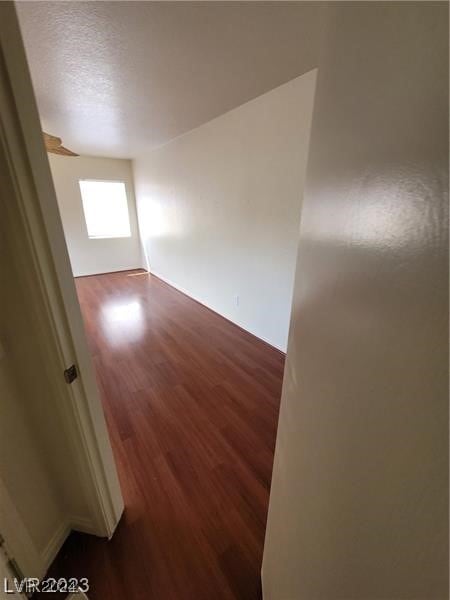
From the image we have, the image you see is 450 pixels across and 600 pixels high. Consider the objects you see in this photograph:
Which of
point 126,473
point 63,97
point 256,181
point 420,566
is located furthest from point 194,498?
point 63,97

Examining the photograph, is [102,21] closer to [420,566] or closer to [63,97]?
[63,97]

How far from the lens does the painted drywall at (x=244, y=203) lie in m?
2.20

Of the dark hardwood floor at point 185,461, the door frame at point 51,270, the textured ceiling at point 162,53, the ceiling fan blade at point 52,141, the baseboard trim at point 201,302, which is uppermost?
the textured ceiling at point 162,53

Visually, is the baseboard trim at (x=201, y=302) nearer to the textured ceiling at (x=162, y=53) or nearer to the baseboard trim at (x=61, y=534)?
the baseboard trim at (x=61, y=534)

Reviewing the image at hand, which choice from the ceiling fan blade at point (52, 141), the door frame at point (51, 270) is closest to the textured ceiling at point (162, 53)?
the ceiling fan blade at point (52, 141)

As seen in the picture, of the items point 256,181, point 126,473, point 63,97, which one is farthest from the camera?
point 256,181

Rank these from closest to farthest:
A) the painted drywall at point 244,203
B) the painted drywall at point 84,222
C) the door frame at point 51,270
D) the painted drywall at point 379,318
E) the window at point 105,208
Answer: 1. the painted drywall at point 379,318
2. the door frame at point 51,270
3. the painted drywall at point 244,203
4. the painted drywall at point 84,222
5. the window at point 105,208

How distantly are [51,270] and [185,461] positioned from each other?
1369 millimetres

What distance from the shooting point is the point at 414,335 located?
0.96 feet

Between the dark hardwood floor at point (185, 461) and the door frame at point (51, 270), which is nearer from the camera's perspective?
the door frame at point (51, 270)

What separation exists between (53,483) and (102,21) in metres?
2.36

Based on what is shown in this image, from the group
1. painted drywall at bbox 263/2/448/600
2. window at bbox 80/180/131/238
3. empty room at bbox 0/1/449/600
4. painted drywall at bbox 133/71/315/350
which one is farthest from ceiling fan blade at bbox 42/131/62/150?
window at bbox 80/180/131/238

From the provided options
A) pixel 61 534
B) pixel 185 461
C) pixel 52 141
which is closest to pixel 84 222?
pixel 52 141

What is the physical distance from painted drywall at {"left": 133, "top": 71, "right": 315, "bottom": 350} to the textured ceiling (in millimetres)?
222
